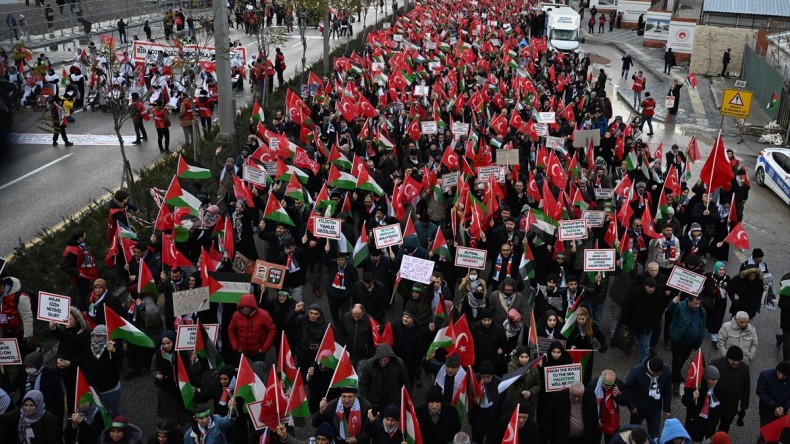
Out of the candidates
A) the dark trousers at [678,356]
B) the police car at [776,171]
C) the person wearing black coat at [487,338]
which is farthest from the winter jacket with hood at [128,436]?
the police car at [776,171]

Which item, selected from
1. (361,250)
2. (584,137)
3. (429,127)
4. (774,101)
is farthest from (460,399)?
(774,101)

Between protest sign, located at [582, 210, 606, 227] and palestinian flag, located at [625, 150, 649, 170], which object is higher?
protest sign, located at [582, 210, 606, 227]

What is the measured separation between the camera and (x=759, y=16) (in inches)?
1542

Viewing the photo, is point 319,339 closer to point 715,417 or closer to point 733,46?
point 715,417

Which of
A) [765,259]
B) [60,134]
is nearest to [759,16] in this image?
[765,259]

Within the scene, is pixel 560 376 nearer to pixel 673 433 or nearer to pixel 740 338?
pixel 673 433

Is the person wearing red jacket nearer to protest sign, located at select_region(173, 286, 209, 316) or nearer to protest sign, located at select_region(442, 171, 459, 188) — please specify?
protest sign, located at select_region(173, 286, 209, 316)

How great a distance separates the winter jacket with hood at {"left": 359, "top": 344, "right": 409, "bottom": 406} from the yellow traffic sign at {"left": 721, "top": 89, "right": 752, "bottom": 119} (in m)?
19.7

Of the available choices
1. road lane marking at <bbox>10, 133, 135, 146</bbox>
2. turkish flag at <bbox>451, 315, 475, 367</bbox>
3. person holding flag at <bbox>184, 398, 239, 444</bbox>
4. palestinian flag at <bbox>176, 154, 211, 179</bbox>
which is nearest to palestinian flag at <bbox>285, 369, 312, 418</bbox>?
person holding flag at <bbox>184, 398, 239, 444</bbox>

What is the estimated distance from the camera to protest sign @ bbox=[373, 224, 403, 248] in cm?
1131

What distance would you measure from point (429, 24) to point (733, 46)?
14718mm

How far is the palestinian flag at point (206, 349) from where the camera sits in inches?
341

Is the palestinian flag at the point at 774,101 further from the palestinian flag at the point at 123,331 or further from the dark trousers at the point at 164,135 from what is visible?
the palestinian flag at the point at 123,331

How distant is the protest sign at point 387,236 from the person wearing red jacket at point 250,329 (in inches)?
104
